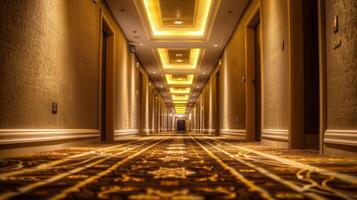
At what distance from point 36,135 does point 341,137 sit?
314 cm

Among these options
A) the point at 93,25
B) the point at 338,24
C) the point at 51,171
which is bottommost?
the point at 51,171

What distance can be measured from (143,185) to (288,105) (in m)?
3.75

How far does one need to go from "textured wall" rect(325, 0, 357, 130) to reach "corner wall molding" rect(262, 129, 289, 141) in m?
1.31

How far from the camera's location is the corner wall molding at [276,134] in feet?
17.1

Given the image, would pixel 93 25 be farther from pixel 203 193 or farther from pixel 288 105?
pixel 203 193

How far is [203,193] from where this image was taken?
1.58m

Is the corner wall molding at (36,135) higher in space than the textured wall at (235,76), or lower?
lower

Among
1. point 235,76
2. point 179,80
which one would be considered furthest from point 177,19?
point 179,80

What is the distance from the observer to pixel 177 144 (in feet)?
21.0

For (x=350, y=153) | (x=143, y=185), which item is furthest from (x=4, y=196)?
(x=350, y=153)

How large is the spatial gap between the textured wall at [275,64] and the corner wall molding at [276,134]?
7 centimetres

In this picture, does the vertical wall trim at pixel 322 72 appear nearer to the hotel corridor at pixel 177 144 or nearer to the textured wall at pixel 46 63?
the hotel corridor at pixel 177 144

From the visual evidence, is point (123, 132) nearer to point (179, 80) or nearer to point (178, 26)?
point (178, 26)

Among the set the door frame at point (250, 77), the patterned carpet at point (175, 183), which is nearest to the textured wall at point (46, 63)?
the patterned carpet at point (175, 183)
